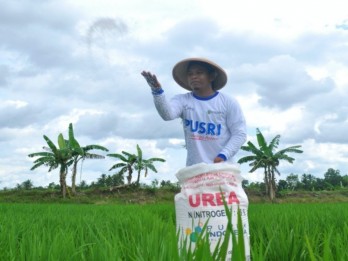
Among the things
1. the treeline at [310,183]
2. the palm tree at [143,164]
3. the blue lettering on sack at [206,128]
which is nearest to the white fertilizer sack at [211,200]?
the blue lettering on sack at [206,128]

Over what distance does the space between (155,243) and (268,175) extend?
26.2 m

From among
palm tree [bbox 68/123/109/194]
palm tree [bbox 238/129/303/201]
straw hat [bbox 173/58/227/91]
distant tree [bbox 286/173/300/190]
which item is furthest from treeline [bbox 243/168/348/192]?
straw hat [bbox 173/58/227/91]

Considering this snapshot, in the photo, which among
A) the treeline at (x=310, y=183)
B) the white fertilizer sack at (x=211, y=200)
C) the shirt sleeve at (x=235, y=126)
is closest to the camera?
the white fertilizer sack at (x=211, y=200)

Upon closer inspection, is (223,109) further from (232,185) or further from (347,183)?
(347,183)

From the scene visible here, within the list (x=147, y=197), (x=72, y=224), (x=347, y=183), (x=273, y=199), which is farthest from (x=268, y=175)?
(x=72, y=224)

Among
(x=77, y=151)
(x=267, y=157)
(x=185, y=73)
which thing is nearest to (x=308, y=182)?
(x=267, y=157)

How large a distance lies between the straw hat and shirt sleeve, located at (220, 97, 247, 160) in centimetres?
27

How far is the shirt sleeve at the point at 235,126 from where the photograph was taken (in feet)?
9.12

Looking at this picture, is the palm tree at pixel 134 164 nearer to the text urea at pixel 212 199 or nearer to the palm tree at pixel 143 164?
the palm tree at pixel 143 164

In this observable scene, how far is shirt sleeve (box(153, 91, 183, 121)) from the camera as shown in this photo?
276 centimetres

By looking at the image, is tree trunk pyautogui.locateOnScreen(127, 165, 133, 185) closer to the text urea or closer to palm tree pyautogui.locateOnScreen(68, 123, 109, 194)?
palm tree pyautogui.locateOnScreen(68, 123, 109, 194)

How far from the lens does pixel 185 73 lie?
3363mm

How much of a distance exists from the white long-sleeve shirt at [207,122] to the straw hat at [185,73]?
0.72 feet

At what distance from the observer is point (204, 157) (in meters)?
2.82
